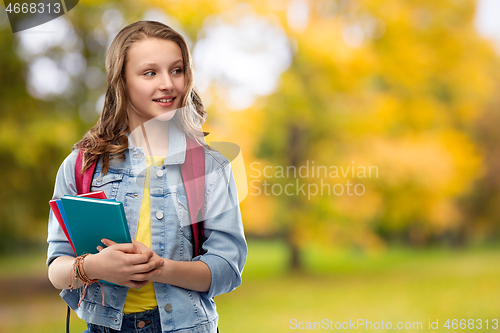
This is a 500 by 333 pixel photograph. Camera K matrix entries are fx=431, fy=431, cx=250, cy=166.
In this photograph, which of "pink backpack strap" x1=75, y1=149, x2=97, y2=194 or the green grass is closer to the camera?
"pink backpack strap" x1=75, y1=149, x2=97, y2=194

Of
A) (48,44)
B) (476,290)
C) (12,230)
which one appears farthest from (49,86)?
(476,290)

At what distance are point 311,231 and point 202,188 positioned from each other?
3.63 m

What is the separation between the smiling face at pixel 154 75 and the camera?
0.75m

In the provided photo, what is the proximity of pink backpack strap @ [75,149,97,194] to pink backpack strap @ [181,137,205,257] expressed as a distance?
0.16 meters

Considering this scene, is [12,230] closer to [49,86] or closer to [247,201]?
[49,86]

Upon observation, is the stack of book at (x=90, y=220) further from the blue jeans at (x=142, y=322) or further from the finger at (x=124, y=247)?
the blue jeans at (x=142, y=322)

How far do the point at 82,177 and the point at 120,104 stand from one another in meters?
0.14

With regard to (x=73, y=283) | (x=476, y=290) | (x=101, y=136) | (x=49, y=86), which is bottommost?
(x=476, y=290)

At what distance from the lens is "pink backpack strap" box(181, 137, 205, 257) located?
743 mm

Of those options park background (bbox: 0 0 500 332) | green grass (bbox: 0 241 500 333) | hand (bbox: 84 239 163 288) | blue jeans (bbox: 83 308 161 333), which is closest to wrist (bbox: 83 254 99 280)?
hand (bbox: 84 239 163 288)

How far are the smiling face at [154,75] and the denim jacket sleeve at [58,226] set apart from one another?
0.16m

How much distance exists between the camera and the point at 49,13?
2.94 meters

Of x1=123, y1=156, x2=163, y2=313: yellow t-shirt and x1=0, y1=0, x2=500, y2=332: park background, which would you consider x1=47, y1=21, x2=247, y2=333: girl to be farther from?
x1=0, y1=0, x2=500, y2=332: park background

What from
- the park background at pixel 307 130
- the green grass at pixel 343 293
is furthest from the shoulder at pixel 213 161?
the green grass at pixel 343 293
